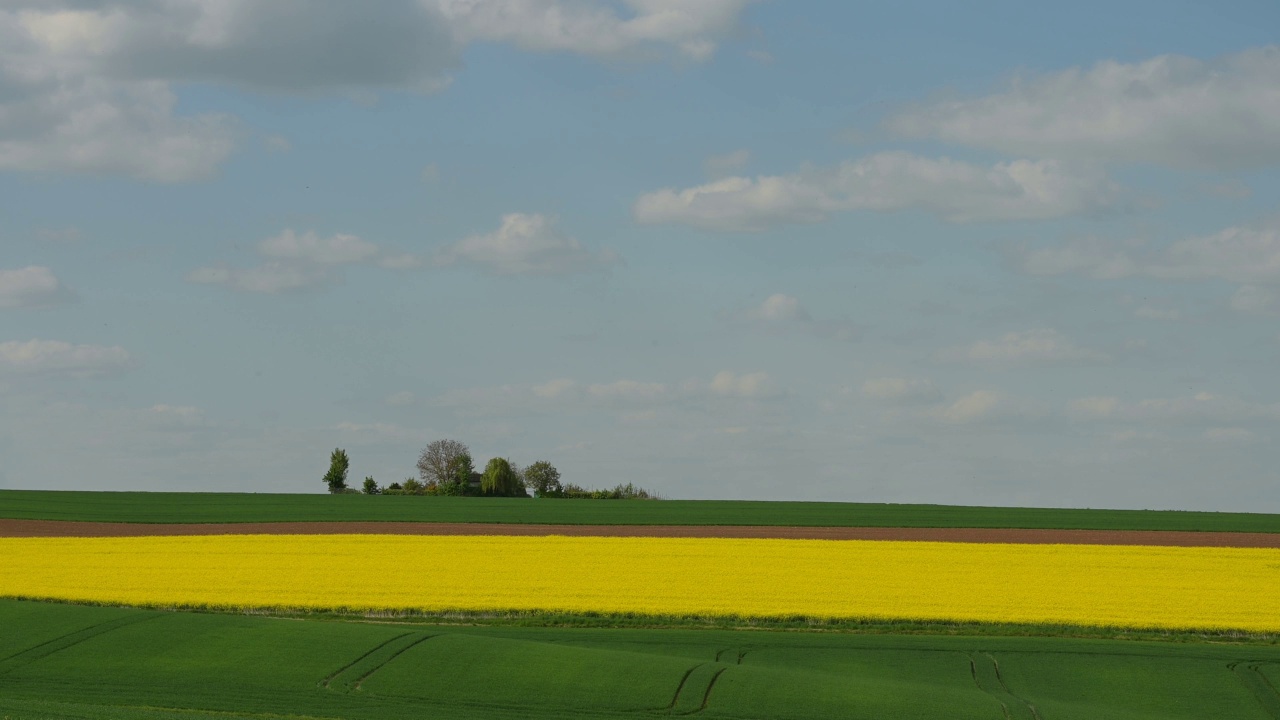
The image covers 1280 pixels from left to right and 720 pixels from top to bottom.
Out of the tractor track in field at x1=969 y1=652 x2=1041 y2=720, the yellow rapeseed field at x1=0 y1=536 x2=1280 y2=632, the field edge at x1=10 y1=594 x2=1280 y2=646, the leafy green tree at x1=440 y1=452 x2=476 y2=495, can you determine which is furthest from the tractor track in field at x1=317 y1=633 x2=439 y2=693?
the leafy green tree at x1=440 y1=452 x2=476 y2=495

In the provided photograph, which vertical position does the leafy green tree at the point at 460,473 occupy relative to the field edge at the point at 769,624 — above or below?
above

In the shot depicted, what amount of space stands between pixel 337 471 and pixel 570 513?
43.1 m

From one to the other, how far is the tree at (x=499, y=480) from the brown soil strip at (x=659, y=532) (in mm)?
37604

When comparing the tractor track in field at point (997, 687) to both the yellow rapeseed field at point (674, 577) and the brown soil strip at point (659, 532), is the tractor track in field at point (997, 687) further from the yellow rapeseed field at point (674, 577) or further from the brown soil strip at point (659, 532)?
the brown soil strip at point (659, 532)

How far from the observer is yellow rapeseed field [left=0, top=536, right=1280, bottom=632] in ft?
115

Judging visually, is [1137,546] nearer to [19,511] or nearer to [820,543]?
[820,543]

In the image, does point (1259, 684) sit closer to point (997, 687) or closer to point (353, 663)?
point (997, 687)

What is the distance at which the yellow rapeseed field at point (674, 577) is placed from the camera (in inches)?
1384

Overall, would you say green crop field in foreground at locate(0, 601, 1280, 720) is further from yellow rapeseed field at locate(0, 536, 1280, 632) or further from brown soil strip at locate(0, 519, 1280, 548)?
brown soil strip at locate(0, 519, 1280, 548)

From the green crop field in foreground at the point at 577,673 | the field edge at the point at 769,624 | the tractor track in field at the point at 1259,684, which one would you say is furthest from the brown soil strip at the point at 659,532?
the tractor track in field at the point at 1259,684

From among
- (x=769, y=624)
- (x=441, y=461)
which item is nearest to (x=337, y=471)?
(x=441, y=461)

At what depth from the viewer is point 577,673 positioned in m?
26.0

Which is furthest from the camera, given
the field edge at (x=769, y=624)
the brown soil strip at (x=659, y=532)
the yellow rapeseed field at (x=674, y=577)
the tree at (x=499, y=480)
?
the tree at (x=499, y=480)

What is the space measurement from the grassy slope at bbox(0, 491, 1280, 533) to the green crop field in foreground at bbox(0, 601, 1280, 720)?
2618cm
